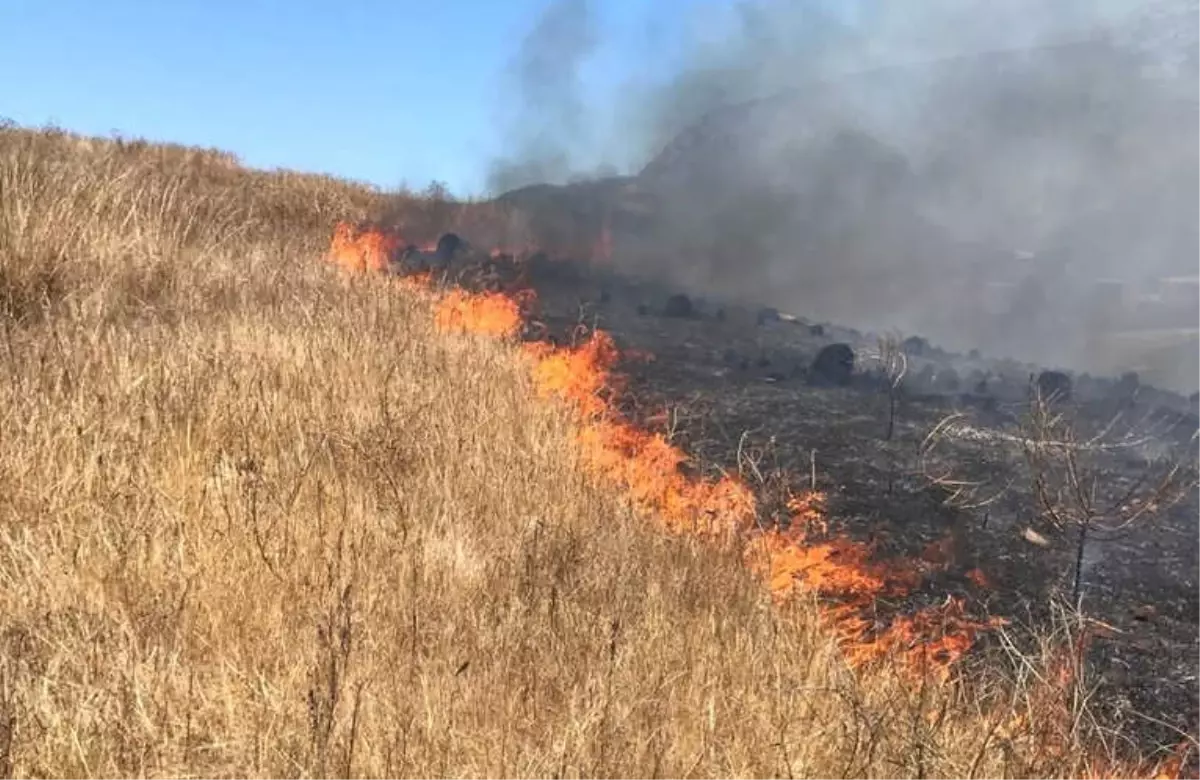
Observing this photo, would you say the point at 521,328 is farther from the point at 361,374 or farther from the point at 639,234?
the point at 639,234

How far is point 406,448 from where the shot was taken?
420 centimetres

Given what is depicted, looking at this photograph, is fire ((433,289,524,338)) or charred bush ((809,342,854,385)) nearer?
fire ((433,289,524,338))

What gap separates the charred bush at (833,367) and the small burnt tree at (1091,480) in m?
2.30

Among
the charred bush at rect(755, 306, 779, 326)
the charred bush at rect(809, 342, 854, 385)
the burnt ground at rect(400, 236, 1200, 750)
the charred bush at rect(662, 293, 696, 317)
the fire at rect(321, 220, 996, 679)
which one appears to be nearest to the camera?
the fire at rect(321, 220, 996, 679)

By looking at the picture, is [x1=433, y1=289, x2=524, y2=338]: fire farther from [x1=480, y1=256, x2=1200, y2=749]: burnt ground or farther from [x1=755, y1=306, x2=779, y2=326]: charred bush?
[x1=755, y1=306, x2=779, y2=326]: charred bush

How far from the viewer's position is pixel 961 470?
6.99 meters

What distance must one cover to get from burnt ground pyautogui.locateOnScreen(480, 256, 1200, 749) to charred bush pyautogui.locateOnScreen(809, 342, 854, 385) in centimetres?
14

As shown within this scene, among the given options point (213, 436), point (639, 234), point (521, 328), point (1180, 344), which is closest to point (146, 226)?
point (213, 436)

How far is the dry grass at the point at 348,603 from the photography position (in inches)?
82.1

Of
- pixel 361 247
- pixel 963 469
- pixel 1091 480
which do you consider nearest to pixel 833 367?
pixel 963 469

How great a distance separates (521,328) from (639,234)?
17.7 metres

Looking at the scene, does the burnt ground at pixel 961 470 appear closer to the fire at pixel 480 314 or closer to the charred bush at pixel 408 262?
the fire at pixel 480 314

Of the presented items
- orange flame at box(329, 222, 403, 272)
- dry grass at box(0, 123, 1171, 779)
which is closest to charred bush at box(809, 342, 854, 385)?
orange flame at box(329, 222, 403, 272)

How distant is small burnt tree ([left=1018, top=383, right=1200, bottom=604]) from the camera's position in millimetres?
4629
